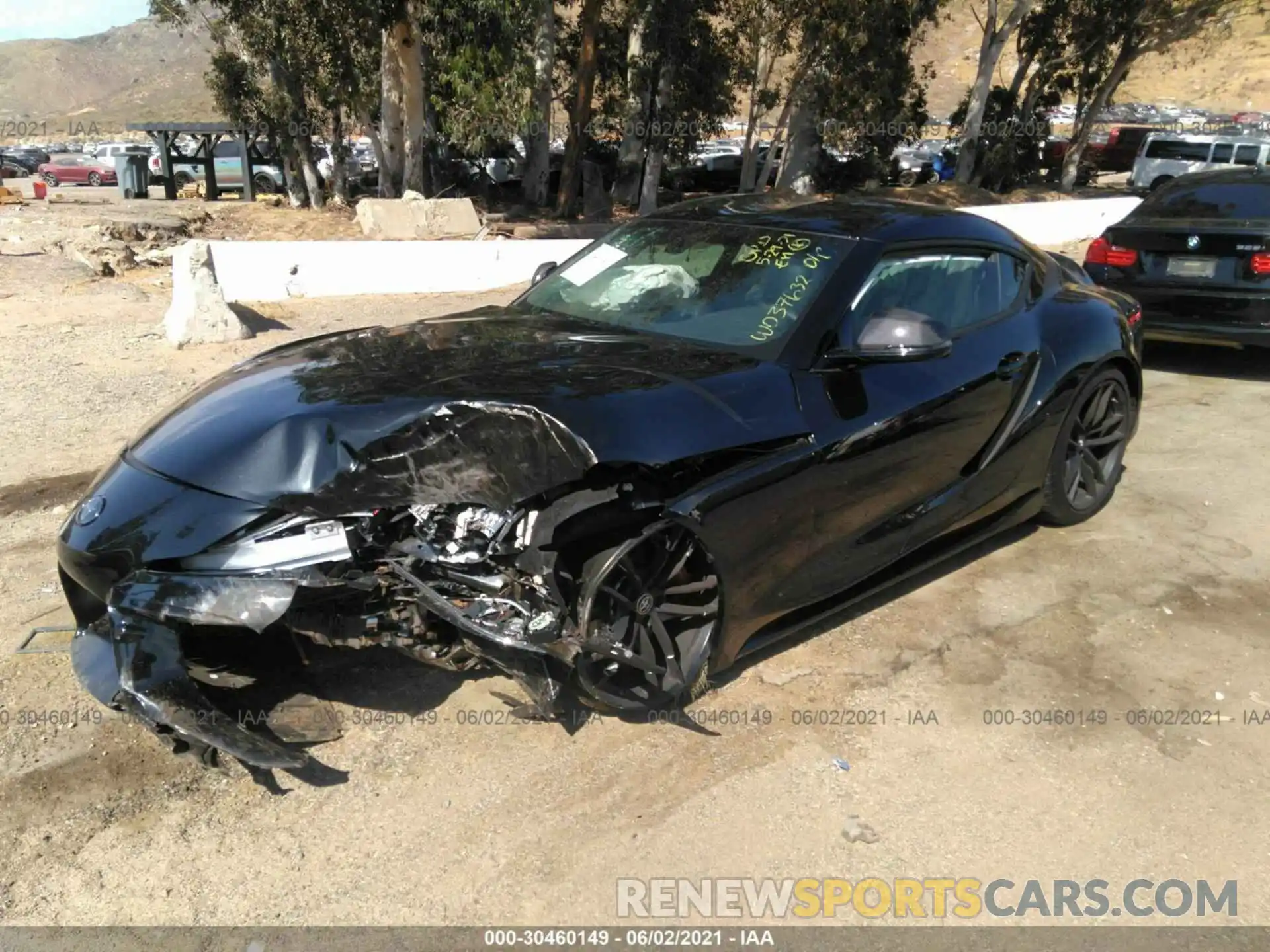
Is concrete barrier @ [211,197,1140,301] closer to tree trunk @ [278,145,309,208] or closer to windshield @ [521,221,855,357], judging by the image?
windshield @ [521,221,855,357]

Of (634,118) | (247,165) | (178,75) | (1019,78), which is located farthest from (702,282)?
(178,75)

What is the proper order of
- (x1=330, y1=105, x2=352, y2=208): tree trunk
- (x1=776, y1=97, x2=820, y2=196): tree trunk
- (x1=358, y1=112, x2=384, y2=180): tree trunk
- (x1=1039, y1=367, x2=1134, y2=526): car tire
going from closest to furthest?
(x1=1039, y1=367, x2=1134, y2=526): car tire → (x1=358, y1=112, x2=384, y2=180): tree trunk → (x1=330, y1=105, x2=352, y2=208): tree trunk → (x1=776, y1=97, x2=820, y2=196): tree trunk

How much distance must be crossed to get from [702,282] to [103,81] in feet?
645

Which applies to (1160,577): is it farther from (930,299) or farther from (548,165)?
(548,165)

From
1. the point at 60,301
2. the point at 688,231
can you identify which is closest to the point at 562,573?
the point at 688,231

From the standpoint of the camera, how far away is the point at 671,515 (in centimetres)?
300

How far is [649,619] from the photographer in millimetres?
3100

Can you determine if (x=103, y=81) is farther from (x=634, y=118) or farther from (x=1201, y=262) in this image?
(x=1201, y=262)

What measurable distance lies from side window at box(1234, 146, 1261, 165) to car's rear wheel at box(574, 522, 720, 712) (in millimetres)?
32165

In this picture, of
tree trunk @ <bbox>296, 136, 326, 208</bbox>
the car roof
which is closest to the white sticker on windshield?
the car roof

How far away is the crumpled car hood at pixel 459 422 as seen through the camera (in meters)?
2.89

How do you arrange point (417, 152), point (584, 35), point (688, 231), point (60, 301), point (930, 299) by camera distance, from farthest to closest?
point (584, 35) < point (417, 152) < point (60, 301) < point (688, 231) < point (930, 299)

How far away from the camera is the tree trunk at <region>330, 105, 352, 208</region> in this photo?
2183 cm

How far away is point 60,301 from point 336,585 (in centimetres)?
915
